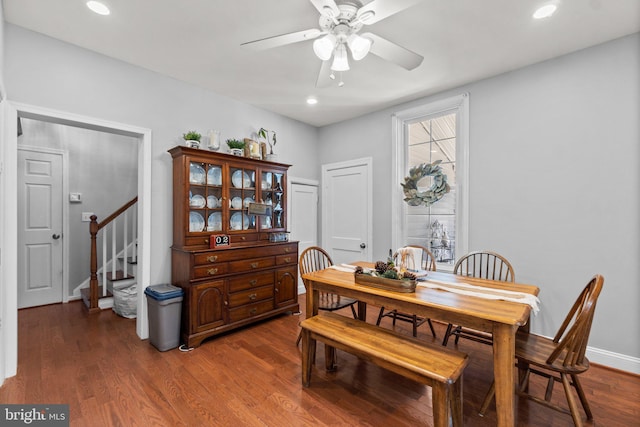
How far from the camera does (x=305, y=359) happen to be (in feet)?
7.09

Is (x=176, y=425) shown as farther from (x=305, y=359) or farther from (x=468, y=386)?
(x=468, y=386)

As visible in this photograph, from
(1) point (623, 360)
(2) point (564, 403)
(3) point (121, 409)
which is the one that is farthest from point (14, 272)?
(1) point (623, 360)

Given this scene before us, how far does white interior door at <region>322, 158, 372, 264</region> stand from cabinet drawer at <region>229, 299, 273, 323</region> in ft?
5.02

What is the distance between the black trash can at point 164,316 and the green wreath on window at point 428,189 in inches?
113

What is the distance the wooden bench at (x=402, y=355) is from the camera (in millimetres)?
1524

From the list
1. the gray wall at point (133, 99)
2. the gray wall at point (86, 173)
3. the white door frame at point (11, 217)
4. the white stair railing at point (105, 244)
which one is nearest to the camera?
the white door frame at point (11, 217)

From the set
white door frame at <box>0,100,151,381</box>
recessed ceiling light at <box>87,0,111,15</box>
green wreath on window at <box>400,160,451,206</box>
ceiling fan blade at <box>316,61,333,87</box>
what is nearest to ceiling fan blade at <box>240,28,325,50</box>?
ceiling fan blade at <box>316,61,333,87</box>

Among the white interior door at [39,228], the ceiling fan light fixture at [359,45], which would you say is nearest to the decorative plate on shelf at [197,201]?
the ceiling fan light fixture at [359,45]

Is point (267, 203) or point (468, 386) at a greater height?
point (267, 203)

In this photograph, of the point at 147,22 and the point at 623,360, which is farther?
the point at 623,360

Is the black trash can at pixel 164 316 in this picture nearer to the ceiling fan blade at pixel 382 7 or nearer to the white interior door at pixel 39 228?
the white interior door at pixel 39 228

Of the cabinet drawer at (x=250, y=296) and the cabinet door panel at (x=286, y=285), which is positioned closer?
the cabinet drawer at (x=250, y=296)

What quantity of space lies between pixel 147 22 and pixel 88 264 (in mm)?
3774

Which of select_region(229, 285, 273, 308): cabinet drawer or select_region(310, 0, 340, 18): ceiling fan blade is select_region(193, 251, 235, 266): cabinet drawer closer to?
select_region(229, 285, 273, 308): cabinet drawer
